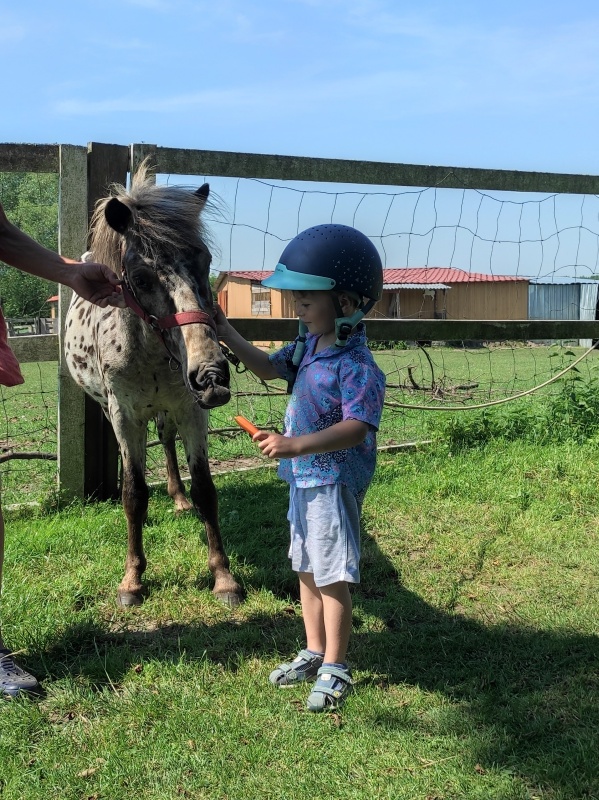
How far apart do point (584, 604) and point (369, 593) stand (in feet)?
3.41

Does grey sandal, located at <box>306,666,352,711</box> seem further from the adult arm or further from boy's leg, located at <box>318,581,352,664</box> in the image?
the adult arm

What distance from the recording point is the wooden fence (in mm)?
4855

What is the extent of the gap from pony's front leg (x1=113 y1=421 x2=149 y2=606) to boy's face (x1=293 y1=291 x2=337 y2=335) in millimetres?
1603

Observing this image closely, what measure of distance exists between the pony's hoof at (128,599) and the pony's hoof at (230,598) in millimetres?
390

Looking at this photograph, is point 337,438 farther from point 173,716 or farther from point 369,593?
point 369,593

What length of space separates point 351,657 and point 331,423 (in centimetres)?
105

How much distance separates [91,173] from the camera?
4.92m

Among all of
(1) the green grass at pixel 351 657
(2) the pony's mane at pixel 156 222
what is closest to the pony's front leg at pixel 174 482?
(1) the green grass at pixel 351 657

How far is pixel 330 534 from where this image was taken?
2.75 m

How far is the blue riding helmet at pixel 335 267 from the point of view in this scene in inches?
106

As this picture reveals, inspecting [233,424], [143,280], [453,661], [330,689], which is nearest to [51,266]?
[143,280]

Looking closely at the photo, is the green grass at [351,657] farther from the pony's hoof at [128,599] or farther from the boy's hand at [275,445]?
the boy's hand at [275,445]

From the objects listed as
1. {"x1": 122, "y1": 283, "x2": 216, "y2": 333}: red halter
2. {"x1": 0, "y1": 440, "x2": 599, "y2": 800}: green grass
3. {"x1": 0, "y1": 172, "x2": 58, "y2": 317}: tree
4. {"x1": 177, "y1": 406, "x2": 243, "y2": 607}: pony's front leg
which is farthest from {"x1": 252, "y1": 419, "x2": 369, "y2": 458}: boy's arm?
{"x1": 0, "y1": 172, "x2": 58, "y2": 317}: tree

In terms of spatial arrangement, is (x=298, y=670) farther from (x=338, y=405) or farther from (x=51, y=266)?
(x=51, y=266)
